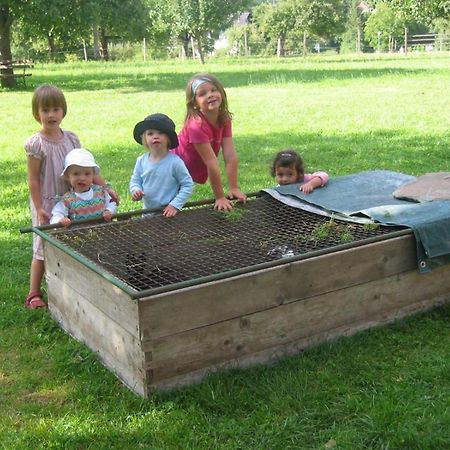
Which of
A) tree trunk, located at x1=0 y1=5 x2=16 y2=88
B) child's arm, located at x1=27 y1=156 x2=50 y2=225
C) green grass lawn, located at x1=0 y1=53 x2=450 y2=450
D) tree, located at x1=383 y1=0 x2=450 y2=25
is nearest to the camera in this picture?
green grass lawn, located at x1=0 y1=53 x2=450 y2=450

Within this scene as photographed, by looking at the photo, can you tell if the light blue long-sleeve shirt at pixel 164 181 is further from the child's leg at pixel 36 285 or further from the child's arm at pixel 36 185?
the child's leg at pixel 36 285

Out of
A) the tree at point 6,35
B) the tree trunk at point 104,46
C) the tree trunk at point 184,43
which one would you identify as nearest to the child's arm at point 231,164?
the tree at point 6,35

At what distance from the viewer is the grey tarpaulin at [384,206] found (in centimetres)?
370

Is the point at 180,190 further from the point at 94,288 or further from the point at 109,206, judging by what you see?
the point at 94,288

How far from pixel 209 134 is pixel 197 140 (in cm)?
12

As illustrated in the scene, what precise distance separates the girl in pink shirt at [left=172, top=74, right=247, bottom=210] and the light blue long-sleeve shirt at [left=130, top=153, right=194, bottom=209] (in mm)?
176

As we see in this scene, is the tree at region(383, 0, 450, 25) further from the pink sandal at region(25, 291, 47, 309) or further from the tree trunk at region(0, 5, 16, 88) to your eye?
the pink sandal at region(25, 291, 47, 309)

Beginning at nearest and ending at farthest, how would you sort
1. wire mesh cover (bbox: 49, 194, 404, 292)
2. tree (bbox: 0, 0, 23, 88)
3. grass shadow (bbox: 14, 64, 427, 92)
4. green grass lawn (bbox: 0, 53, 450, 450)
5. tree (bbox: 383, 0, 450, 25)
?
1. green grass lawn (bbox: 0, 53, 450, 450)
2. wire mesh cover (bbox: 49, 194, 404, 292)
3. grass shadow (bbox: 14, 64, 427, 92)
4. tree (bbox: 0, 0, 23, 88)
5. tree (bbox: 383, 0, 450, 25)

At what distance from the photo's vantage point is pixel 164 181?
4270 millimetres

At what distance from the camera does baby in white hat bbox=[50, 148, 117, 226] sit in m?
3.90

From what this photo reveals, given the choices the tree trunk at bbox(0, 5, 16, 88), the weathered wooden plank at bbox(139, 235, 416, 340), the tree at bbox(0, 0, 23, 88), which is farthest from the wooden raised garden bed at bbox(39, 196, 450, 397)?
the tree trunk at bbox(0, 5, 16, 88)

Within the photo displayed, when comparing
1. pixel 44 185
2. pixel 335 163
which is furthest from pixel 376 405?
pixel 335 163

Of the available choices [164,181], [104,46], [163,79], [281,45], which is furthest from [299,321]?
[281,45]

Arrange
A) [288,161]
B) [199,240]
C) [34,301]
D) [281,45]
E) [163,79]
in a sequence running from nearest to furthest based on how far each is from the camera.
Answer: [199,240] < [34,301] < [288,161] < [163,79] < [281,45]
